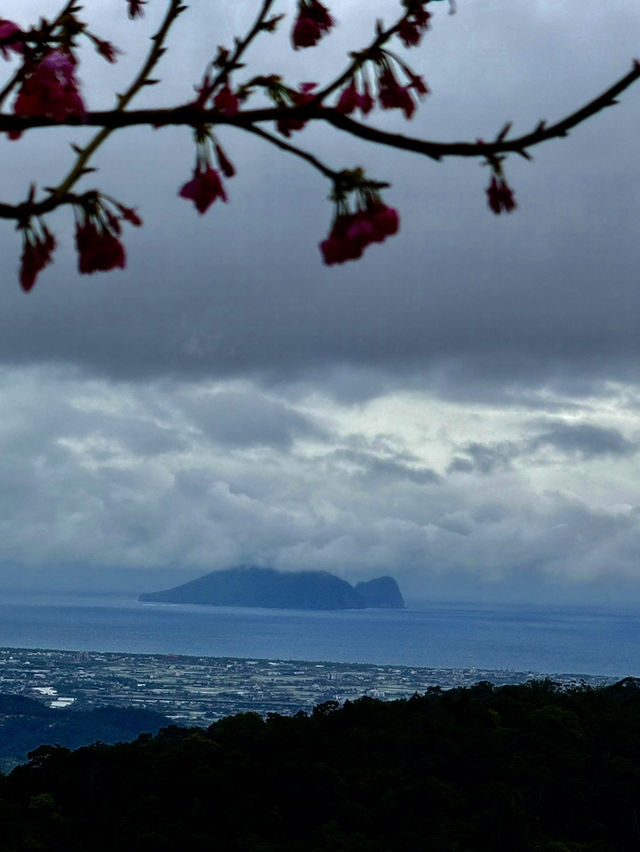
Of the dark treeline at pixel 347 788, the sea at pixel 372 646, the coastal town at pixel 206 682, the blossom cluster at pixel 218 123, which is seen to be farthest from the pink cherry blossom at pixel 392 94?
the sea at pixel 372 646

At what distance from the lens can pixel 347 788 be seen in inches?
623

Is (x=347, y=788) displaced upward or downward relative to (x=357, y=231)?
downward

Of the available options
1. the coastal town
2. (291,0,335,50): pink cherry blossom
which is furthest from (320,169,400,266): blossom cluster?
the coastal town

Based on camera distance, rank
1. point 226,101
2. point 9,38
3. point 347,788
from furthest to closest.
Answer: point 347,788 < point 9,38 < point 226,101

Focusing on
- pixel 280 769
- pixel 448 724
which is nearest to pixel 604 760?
pixel 448 724

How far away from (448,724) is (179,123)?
705 inches

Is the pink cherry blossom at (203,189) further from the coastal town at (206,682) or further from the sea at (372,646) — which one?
the sea at (372,646)

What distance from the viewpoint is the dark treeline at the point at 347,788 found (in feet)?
48.1

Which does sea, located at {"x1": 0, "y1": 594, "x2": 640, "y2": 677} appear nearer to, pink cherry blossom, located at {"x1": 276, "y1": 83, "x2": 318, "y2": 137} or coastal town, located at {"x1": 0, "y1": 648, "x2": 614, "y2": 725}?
coastal town, located at {"x1": 0, "y1": 648, "x2": 614, "y2": 725}

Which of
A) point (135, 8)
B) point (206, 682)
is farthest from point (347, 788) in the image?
point (206, 682)

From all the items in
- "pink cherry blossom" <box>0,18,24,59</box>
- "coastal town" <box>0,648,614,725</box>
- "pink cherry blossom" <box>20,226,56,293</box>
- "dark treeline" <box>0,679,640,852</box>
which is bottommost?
"coastal town" <box>0,648,614,725</box>

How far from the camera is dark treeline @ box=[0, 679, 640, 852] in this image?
14664 millimetres

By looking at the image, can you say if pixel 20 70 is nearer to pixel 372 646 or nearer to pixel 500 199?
pixel 500 199

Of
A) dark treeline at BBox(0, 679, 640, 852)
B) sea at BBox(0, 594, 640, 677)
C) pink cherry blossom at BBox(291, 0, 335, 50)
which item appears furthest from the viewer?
sea at BBox(0, 594, 640, 677)
